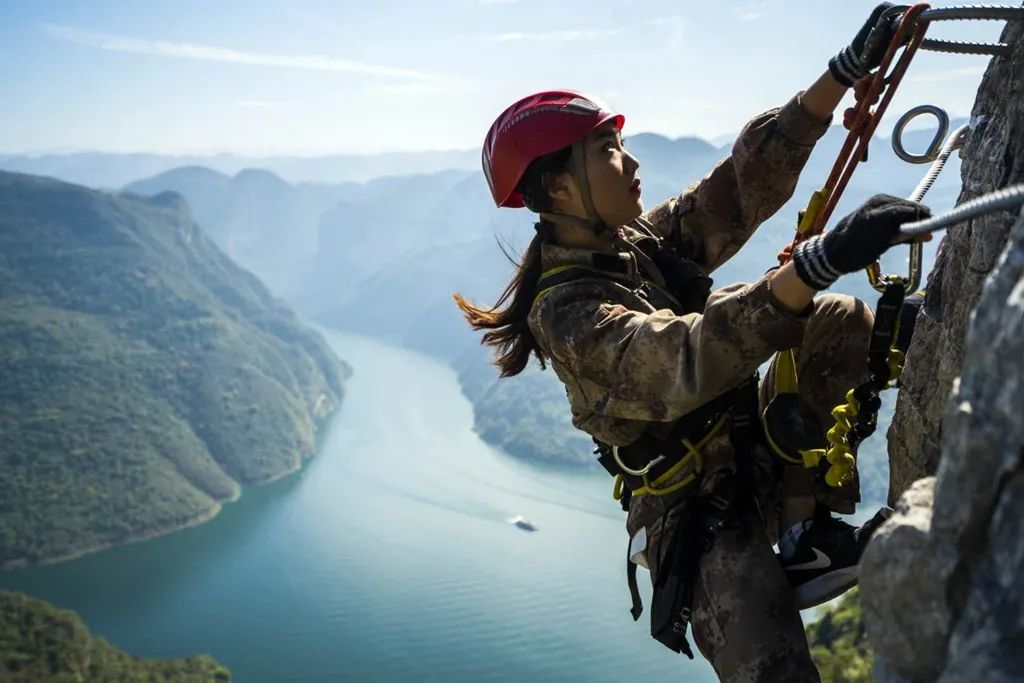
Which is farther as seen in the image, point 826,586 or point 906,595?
point 826,586

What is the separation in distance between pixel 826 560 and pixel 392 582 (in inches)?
1913

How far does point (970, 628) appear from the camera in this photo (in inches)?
47.0

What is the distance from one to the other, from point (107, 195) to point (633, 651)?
105m

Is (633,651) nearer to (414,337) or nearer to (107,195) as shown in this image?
(414,337)

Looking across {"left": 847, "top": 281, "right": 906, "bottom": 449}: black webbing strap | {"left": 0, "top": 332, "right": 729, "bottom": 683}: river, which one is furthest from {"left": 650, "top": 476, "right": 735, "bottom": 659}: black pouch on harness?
{"left": 0, "top": 332, "right": 729, "bottom": 683}: river

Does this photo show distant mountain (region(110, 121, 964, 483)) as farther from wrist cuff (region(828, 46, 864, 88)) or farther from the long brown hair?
wrist cuff (region(828, 46, 864, 88))

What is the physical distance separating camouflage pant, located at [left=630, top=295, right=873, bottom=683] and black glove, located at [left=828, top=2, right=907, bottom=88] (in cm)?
58

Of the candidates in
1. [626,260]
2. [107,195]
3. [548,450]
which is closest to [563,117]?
[626,260]

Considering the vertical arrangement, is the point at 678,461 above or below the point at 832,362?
below

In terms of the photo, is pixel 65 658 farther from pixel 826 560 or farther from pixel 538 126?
pixel 826 560

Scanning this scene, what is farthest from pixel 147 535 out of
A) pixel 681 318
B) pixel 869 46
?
pixel 869 46

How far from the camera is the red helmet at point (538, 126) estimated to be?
7.59ft

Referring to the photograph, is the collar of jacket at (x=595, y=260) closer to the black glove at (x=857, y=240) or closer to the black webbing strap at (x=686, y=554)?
the black webbing strap at (x=686, y=554)

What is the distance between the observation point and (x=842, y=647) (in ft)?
82.5
